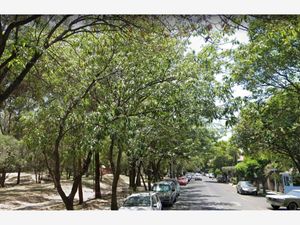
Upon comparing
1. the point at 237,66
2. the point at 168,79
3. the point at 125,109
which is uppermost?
the point at 237,66

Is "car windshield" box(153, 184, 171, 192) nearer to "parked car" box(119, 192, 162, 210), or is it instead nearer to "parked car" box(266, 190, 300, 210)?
"parked car" box(266, 190, 300, 210)

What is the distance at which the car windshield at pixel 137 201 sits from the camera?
40.6ft

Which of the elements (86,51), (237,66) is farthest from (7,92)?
(237,66)

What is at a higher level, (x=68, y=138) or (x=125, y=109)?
(x=125, y=109)

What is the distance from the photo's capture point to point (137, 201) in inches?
494

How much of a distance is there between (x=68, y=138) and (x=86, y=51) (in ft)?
10.0

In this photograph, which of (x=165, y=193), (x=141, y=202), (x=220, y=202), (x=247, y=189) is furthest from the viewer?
(x=247, y=189)

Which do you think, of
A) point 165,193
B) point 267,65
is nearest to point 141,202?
point 267,65

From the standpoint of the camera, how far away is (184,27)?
8.59 metres

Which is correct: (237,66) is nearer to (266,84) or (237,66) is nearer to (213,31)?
(266,84)

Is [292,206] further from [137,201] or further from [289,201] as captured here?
[137,201]

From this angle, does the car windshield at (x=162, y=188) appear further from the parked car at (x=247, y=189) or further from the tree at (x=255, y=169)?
the tree at (x=255, y=169)

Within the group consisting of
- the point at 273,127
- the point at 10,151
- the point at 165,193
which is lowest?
the point at 165,193

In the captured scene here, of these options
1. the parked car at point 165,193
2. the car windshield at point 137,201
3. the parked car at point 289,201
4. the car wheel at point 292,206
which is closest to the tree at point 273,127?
the parked car at point 289,201
